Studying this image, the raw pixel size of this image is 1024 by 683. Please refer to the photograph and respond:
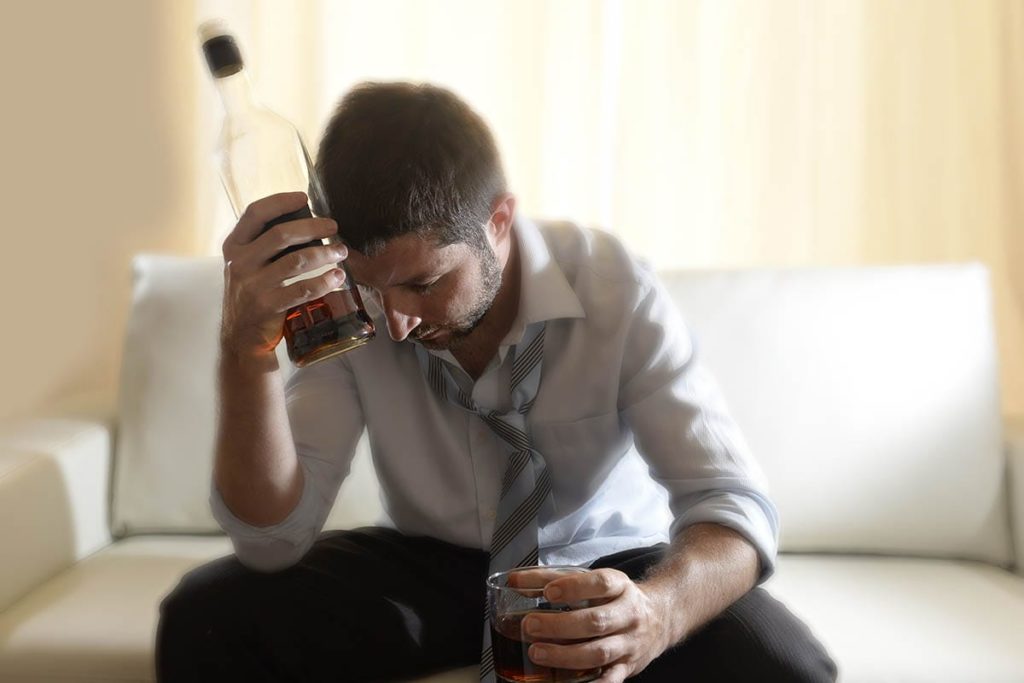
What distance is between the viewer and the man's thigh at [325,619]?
1195mm

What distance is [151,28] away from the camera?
2271mm

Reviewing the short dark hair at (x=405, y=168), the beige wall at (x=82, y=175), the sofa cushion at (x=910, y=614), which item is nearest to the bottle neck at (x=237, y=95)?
the short dark hair at (x=405, y=168)

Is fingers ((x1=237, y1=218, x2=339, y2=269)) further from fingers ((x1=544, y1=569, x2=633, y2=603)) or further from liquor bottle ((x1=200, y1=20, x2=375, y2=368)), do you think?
fingers ((x1=544, y1=569, x2=633, y2=603))

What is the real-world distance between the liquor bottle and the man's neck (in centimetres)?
26

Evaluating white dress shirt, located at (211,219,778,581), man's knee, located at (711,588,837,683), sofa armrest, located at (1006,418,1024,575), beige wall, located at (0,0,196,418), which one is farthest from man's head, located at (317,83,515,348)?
beige wall, located at (0,0,196,418)

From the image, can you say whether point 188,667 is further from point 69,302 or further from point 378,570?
point 69,302

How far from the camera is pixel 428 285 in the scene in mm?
1257

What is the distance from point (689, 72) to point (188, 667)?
1.41m

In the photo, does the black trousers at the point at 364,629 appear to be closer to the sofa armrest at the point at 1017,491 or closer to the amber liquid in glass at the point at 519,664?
the amber liquid in glass at the point at 519,664

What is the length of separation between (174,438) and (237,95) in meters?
0.75

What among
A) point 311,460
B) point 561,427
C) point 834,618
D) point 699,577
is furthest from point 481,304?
point 834,618

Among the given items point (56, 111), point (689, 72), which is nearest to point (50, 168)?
point (56, 111)

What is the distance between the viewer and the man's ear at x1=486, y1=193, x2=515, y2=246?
133 centimetres

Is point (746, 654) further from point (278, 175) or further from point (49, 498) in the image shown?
point (49, 498)
